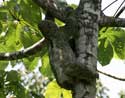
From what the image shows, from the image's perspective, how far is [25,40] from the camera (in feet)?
8.43

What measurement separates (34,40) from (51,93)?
37cm

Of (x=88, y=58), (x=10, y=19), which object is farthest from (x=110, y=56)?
(x=88, y=58)

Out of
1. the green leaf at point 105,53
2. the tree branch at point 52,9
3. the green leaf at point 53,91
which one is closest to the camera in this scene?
the tree branch at point 52,9

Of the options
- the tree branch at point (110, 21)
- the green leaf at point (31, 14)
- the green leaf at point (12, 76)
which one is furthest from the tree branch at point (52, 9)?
the green leaf at point (12, 76)

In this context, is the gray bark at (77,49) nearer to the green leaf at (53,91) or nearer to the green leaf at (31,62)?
the green leaf at (53,91)

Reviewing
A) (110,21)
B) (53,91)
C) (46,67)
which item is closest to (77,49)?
(110,21)

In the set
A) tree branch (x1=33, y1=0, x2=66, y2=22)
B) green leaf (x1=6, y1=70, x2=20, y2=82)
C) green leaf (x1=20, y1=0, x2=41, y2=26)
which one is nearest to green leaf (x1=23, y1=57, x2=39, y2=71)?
green leaf (x1=6, y1=70, x2=20, y2=82)

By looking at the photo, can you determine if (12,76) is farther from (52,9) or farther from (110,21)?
(110,21)

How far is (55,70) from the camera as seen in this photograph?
1.75m

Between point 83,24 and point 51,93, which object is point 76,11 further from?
point 51,93

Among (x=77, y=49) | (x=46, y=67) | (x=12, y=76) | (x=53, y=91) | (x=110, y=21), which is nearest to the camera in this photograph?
(x=77, y=49)

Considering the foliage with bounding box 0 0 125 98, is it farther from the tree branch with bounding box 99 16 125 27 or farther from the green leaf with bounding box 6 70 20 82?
the tree branch with bounding box 99 16 125 27

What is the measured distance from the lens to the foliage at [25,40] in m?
2.48

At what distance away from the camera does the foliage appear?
248 cm
